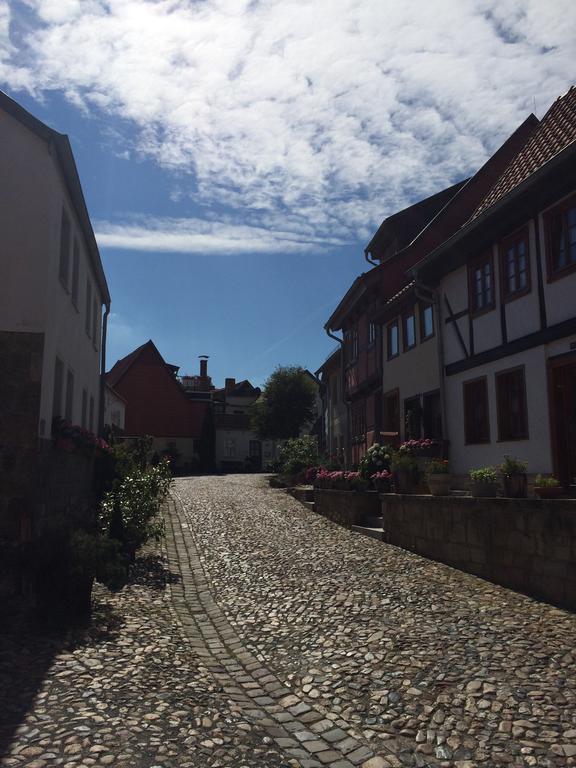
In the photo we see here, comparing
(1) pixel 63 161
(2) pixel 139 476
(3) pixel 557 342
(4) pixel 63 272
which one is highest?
(1) pixel 63 161

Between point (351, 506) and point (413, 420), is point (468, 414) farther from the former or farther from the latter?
point (351, 506)

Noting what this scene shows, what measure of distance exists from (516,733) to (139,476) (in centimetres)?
763

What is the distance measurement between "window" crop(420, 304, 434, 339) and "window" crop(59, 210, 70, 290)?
8341 mm

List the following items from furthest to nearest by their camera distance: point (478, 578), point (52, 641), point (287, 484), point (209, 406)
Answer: point (209, 406)
point (287, 484)
point (478, 578)
point (52, 641)

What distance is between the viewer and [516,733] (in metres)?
4.71

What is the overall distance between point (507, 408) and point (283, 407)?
33157 millimetres

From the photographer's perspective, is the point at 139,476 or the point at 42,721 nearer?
the point at 42,721

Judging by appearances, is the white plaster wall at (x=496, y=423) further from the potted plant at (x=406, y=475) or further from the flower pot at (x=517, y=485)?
the flower pot at (x=517, y=485)

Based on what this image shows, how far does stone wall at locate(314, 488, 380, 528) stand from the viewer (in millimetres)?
14789

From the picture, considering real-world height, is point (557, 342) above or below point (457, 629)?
above

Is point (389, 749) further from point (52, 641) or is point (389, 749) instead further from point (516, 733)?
point (52, 641)

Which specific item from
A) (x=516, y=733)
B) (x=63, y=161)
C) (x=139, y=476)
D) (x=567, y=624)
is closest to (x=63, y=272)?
(x=63, y=161)

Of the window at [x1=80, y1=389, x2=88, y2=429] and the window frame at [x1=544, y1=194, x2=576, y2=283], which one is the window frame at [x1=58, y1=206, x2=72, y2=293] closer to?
the window at [x1=80, y1=389, x2=88, y2=429]

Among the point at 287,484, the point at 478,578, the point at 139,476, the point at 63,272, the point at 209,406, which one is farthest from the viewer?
the point at 209,406
